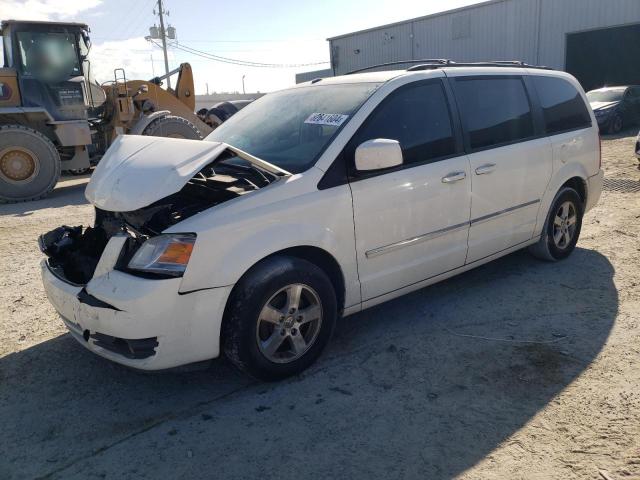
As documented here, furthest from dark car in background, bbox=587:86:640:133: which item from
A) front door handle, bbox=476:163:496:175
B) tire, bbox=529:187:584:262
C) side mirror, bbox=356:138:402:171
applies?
side mirror, bbox=356:138:402:171

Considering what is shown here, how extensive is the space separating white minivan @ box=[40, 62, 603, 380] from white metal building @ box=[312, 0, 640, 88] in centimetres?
2003

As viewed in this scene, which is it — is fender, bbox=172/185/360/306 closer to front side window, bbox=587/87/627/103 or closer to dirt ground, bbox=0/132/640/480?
dirt ground, bbox=0/132/640/480

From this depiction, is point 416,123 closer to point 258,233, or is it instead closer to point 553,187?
point 258,233

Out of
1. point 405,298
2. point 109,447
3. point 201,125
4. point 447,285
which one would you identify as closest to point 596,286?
point 447,285

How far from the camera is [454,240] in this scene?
3.98 meters

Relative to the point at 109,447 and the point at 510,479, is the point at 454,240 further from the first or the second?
the point at 109,447

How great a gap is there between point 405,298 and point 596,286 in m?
1.66

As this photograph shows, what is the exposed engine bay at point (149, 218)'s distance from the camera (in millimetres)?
3098

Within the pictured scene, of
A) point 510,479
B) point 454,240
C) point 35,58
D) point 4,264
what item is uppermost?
point 35,58

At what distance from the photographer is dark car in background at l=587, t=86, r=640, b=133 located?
15672mm

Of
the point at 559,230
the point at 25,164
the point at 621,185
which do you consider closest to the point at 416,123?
the point at 559,230

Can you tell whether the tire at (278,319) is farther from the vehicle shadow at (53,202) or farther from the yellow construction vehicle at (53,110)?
the yellow construction vehicle at (53,110)

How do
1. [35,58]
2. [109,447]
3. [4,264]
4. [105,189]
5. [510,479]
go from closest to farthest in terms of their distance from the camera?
[510,479] → [109,447] → [105,189] → [4,264] → [35,58]

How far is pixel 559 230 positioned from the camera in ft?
16.6
